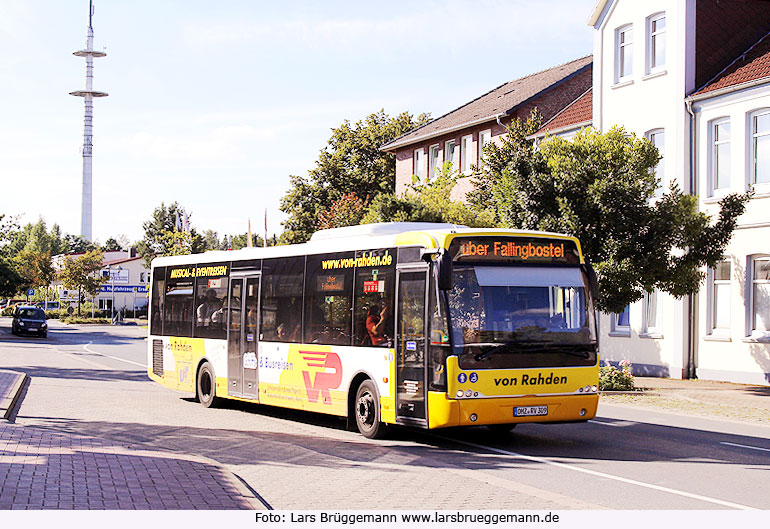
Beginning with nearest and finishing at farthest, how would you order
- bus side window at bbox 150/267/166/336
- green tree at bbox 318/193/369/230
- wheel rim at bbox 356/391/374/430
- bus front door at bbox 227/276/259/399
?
wheel rim at bbox 356/391/374/430, bus front door at bbox 227/276/259/399, bus side window at bbox 150/267/166/336, green tree at bbox 318/193/369/230

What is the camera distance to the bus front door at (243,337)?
17.4m

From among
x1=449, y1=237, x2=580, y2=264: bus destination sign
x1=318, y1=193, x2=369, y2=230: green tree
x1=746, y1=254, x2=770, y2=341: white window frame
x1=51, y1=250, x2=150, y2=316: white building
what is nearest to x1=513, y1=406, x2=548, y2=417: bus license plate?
x1=449, y1=237, x2=580, y2=264: bus destination sign

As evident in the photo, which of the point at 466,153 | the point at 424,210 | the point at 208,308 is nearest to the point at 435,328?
the point at 208,308

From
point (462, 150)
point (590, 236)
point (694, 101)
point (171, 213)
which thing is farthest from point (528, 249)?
point (171, 213)

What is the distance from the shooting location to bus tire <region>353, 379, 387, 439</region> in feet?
44.4

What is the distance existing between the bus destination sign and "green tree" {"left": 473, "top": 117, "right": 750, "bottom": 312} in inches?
330

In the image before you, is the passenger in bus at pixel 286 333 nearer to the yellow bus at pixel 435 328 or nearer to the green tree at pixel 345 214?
the yellow bus at pixel 435 328

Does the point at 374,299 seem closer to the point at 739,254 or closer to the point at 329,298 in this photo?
the point at 329,298

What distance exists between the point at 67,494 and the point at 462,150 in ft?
128

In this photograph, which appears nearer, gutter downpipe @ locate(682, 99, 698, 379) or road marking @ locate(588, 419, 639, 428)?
road marking @ locate(588, 419, 639, 428)

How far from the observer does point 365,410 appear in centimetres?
1392

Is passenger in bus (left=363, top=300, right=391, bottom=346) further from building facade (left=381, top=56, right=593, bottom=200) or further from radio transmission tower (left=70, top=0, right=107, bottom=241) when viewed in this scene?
radio transmission tower (left=70, top=0, right=107, bottom=241)

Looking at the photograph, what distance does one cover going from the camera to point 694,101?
2772 cm

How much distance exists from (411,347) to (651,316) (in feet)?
60.0
